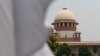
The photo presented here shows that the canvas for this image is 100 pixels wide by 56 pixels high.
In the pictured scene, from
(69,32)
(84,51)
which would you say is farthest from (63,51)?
(69,32)

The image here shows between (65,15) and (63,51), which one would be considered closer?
(63,51)

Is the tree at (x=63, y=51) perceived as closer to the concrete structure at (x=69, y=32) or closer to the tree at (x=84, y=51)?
the tree at (x=84, y=51)

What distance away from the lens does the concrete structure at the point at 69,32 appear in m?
40.7

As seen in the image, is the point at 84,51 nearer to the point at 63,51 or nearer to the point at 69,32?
the point at 63,51

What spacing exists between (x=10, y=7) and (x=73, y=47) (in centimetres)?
4025

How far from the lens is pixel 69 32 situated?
134ft

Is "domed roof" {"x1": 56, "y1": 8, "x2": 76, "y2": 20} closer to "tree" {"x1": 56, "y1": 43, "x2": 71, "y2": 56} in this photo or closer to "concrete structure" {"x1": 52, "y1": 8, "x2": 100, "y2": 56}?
"concrete structure" {"x1": 52, "y1": 8, "x2": 100, "y2": 56}

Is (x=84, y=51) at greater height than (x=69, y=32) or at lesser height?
lesser

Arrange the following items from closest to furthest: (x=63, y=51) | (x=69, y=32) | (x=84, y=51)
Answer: (x=63, y=51), (x=84, y=51), (x=69, y=32)

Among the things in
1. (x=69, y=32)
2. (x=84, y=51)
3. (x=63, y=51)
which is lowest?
(x=84, y=51)

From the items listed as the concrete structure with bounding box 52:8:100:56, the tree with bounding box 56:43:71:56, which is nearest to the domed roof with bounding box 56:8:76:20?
the concrete structure with bounding box 52:8:100:56

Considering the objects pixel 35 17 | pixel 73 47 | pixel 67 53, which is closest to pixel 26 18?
pixel 35 17

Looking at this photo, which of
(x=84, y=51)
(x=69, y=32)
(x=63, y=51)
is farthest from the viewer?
(x=69, y=32)

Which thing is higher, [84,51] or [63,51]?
[63,51]
